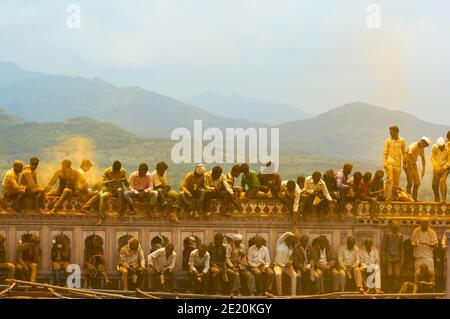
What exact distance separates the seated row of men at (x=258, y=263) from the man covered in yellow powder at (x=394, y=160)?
1598 millimetres

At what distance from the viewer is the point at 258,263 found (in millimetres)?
35094

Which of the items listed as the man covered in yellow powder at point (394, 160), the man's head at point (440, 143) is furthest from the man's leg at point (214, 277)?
the man's head at point (440, 143)

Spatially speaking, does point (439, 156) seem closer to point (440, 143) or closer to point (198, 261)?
point (440, 143)

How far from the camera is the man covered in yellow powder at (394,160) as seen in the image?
1470 inches

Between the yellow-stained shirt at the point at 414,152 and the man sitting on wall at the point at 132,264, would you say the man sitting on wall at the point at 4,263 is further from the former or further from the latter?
the yellow-stained shirt at the point at 414,152

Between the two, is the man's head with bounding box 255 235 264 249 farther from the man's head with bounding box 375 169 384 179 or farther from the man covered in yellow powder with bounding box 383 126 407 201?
the man covered in yellow powder with bounding box 383 126 407 201

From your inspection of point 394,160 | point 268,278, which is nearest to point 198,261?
point 268,278

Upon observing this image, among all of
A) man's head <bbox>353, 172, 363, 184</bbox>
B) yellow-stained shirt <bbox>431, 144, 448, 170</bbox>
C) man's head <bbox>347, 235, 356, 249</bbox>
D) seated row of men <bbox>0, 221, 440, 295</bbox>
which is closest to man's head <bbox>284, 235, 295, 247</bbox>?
seated row of men <bbox>0, 221, 440, 295</bbox>

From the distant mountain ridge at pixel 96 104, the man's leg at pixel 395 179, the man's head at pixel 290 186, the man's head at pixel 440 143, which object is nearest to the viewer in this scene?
the man's head at pixel 290 186

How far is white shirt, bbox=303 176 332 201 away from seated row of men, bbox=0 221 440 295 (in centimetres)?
106

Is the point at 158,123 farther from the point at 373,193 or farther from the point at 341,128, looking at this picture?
the point at 373,193
